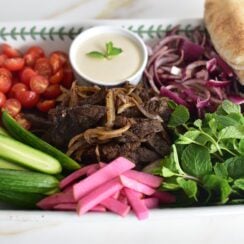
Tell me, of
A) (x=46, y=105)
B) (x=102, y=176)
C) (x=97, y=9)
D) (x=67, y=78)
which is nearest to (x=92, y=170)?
(x=102, y=176)

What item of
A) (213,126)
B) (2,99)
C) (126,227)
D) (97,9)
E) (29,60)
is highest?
(97,9)

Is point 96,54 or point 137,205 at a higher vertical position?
point 96,54

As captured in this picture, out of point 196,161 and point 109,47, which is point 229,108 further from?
point 109,47

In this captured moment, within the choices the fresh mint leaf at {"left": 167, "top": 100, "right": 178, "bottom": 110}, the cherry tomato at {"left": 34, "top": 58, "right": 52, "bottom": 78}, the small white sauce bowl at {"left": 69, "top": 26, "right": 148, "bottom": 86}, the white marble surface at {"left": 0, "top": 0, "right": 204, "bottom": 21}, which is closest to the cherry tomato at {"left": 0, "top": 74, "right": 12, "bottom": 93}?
the cherry tomato at {"left": 34, "top": 58, "right": 52, "bottom": 78}

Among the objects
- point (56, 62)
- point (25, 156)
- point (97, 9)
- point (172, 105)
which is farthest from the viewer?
point (97, 9)

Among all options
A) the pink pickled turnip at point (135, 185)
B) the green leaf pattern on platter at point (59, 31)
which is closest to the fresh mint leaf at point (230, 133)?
the pink pickled turnip at point (135, 185)

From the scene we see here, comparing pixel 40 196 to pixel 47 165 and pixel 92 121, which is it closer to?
pixel 47 165

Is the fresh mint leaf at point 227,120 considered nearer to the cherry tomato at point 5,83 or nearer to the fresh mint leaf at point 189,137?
the fresh mint leaf at point 189,137
